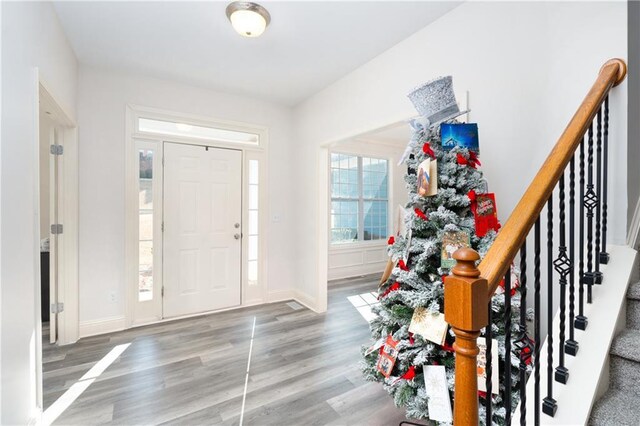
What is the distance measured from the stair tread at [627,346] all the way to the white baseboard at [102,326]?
12.7 ft

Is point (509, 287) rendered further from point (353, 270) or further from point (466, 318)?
point (353, 270)

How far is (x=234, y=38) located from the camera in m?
2.57

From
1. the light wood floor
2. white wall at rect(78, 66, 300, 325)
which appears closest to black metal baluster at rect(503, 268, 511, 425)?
the light wood floor

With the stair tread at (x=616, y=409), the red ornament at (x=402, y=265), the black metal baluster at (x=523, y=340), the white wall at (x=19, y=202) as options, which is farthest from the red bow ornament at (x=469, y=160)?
the white wall at (x=19, y=202)

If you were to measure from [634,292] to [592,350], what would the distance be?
382 mm

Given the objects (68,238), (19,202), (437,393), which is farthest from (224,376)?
(68,238)

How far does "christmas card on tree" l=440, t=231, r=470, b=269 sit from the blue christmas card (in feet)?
1.54

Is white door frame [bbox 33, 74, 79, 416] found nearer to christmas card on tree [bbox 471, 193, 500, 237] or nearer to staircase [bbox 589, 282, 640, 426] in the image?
christmas card on tree [bbox 471, 193, 500, 237]

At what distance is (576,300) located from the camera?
131cm

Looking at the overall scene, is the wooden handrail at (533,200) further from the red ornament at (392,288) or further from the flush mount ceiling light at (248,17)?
the flush mount ceiling light at (248,17)

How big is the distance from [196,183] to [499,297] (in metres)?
3.29

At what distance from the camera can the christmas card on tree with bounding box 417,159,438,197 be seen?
155 cm

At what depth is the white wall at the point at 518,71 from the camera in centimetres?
148

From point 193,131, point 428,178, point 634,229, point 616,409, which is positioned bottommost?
point 616,409
